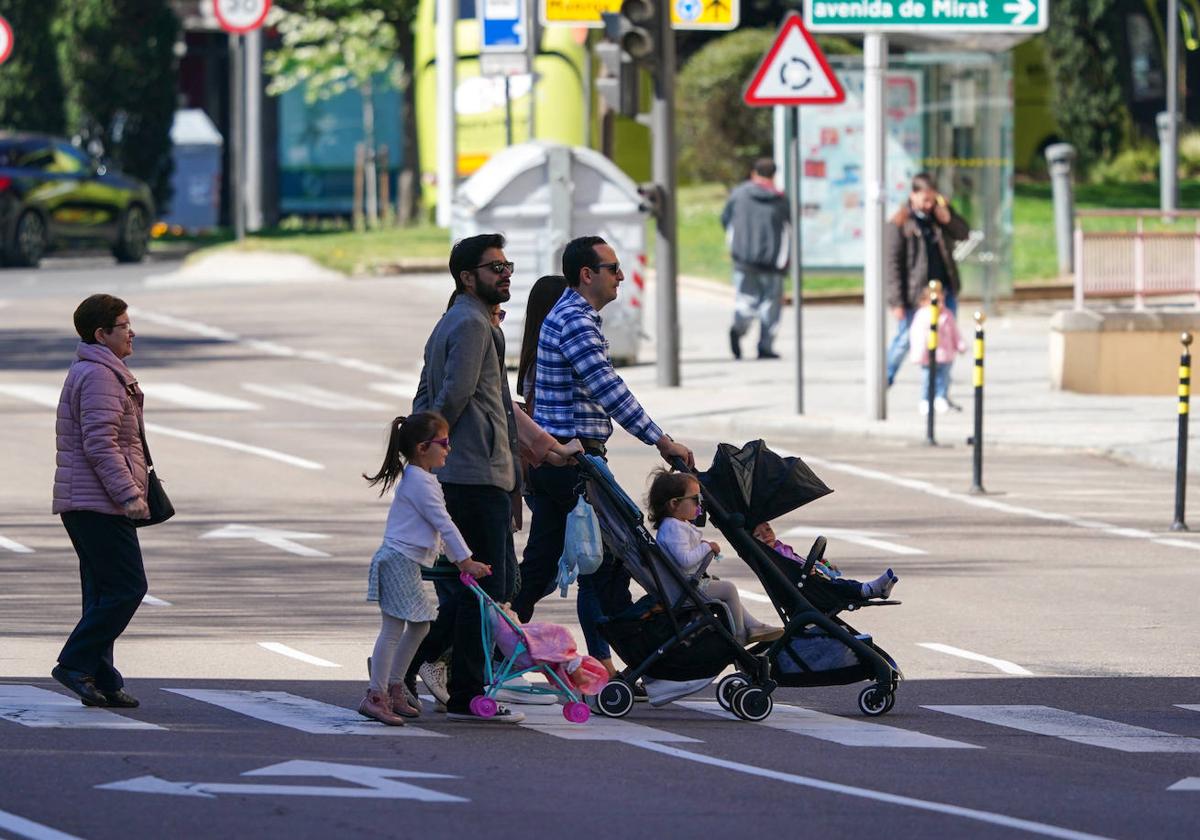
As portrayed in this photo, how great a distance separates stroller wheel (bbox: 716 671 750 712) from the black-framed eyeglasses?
166 centimetres

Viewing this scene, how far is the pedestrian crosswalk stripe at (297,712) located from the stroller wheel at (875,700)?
154 cm

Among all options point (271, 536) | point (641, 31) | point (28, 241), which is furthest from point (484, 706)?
point (28, 241)

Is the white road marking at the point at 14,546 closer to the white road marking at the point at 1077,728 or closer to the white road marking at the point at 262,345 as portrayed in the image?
the white road marking at the point at 1077,728

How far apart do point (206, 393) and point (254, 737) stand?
13.1 meters

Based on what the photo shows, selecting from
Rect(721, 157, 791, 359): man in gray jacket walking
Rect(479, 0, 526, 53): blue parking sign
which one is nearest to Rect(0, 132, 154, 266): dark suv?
Rect(479, 0, 526, 53): blue parking sign

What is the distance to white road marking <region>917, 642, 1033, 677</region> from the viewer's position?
10273 mm

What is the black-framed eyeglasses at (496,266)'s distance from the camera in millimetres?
9353

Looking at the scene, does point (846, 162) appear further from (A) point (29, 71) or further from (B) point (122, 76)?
(A) point (29, 71)

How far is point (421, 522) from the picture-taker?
9.02m

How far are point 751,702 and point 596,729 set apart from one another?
1.89 feet

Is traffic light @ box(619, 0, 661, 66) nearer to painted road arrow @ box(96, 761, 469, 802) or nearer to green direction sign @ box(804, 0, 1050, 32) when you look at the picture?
green direction sign @ box(804, 0, 1050, 32)

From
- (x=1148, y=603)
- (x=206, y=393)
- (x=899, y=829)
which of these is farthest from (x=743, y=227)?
(x=899, y=829)

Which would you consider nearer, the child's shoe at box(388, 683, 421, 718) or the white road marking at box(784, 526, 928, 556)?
the child's shoe at box(388, 683, 421, 718)

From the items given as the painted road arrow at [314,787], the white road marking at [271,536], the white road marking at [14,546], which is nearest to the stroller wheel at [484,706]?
the painted road arrow at [314,787]
